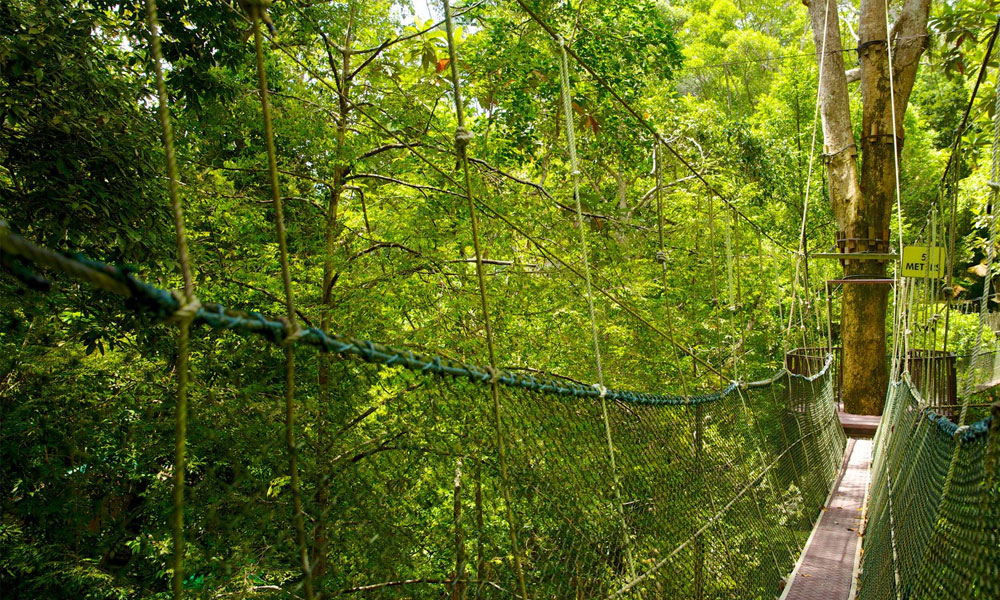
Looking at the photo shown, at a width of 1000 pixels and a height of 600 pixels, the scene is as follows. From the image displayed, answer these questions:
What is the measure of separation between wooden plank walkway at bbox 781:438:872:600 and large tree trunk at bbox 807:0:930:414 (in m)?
1.74

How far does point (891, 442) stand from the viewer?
3.07 metres

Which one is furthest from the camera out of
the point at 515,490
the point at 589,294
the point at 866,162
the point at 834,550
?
the point at 866,162

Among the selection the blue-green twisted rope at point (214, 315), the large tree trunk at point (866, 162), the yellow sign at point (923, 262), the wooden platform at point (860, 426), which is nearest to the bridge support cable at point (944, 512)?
the blue-green twisted rope at point (214, 315)

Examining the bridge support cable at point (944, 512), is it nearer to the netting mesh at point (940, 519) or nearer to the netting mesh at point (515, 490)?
the netting mesh at point (940, 519)

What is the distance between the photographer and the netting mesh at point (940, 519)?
39.2 inches

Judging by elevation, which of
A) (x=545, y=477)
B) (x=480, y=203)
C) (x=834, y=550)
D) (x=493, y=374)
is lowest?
(x=834, y=550)

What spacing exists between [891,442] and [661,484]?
1.54 metres

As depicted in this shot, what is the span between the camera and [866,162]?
560 cm

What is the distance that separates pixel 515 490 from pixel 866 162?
490cm

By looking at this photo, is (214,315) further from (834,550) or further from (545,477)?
(834,550)

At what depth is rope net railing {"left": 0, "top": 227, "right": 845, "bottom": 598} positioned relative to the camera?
1.86 metres

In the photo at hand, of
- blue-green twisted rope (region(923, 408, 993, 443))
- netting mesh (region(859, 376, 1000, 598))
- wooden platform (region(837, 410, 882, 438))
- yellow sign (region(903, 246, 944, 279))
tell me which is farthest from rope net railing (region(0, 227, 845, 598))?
wooden platform (region(837, 410, 882, 438))

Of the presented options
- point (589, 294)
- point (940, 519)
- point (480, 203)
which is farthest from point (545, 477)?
point (480, 203)

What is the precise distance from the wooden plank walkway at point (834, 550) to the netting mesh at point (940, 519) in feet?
0.37
